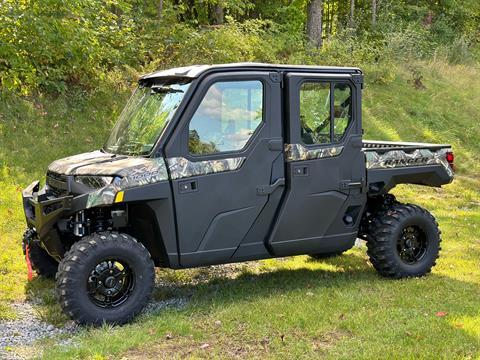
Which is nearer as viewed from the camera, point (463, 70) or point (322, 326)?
point (322, 326)

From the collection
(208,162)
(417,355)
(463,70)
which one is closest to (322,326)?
(417,355)

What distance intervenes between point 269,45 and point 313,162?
10.8 meters

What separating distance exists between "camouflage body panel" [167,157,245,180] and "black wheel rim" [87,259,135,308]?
92cm

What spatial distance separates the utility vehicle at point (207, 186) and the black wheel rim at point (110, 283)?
0.4 inches

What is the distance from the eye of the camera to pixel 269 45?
54.7 feet

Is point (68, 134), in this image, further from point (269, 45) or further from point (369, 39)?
point (369, 39)

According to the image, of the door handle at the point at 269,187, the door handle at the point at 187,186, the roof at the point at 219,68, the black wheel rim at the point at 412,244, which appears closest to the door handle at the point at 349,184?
the door handle at the point at 269,187

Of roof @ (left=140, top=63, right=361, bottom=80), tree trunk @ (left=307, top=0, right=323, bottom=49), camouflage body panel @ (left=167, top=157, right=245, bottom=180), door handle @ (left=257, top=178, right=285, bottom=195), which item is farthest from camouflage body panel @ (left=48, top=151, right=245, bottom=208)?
tree trunk @ (left=307, top=0, right=323, bottom=49)

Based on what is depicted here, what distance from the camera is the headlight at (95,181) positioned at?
18.2 ft

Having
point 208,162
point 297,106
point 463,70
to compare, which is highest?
A: point 297,106

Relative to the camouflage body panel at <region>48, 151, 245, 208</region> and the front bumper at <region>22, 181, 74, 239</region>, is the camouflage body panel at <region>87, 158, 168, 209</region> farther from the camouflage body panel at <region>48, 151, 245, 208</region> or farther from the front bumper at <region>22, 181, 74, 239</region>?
the front bumper at <region>22, 181, 74, 239</region>

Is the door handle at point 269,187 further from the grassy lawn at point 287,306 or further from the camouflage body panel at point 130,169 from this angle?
the grassy lawn at point 287,306

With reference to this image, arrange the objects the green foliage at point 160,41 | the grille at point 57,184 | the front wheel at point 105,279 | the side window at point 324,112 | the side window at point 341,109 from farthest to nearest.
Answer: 1. the green foliage at point 160,41
2. the side window at point 341,109
3. the side window at point 324,112
4. the grille at point 57,184
5. the front wheel at point 105,279

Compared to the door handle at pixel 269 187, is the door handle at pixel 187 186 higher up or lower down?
higher up
